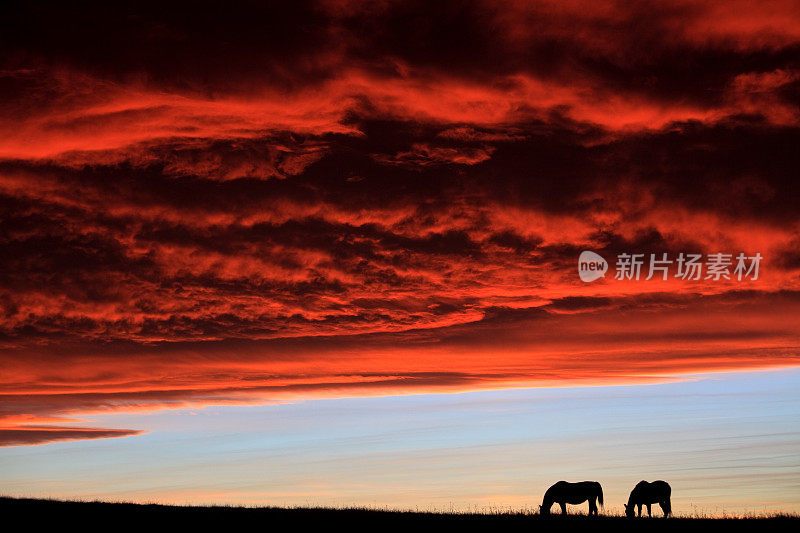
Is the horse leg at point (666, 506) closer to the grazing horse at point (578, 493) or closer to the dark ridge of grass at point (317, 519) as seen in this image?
the grazing horse at point (578, 493)

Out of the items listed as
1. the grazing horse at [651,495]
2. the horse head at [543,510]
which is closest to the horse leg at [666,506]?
the grazing horse at [651,495]

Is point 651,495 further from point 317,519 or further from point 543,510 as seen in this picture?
point 317,519

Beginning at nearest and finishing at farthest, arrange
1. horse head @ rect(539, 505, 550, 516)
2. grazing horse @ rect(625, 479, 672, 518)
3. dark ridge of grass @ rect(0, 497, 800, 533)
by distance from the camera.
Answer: dark ridge of grass @ rect(0, 497, 800, 533)
horse head @ rect(539, 505, 550, 516)
grazing horse @ rect(625, 479, 672, 518)

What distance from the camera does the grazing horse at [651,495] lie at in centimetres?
3206

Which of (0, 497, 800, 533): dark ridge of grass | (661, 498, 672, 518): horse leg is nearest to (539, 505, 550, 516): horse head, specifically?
(0, 497, 800, 533): dark ridge of grass

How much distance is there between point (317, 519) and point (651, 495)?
48.9 feet

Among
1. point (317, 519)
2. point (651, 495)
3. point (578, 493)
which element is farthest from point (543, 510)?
point (317, 519)

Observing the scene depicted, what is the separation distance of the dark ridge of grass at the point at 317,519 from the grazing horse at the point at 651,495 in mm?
5287

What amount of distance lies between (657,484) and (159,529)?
67.5 feet

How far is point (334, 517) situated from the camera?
2638 centimetres

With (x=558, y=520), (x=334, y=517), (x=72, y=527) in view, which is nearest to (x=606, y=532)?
(x=558, y=520)

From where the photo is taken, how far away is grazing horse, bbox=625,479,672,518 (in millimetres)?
32062

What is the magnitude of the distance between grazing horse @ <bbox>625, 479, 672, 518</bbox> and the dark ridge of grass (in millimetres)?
5287

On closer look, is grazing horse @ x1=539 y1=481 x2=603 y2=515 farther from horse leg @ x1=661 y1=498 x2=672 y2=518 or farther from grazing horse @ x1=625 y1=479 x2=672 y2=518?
horse leg @ x1=661 y1=498 x2=672 y2=518
